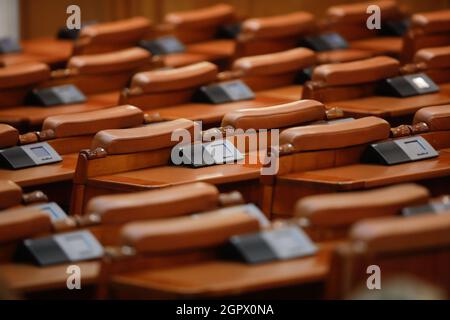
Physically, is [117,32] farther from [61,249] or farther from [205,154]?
[61,249]

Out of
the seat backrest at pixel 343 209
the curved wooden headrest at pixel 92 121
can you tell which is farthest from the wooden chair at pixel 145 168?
the seat backrest at pixel 343 209

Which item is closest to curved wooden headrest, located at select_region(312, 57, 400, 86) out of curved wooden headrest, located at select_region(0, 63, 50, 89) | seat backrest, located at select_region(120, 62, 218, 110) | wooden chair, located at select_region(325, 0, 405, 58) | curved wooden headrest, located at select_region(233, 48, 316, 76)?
curved wooden headrest, located at select_region(233, 48, 316, 76)

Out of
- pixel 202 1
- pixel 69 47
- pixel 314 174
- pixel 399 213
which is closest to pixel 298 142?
pixel 314 174

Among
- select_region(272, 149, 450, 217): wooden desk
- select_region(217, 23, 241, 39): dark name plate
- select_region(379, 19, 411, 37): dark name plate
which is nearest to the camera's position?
select_region(272, 149, 450, 217): wooden desk

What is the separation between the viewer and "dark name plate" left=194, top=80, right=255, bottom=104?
4.02 meters

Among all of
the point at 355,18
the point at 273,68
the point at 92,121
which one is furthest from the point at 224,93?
the point at 355,18

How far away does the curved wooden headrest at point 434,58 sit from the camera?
4.21m

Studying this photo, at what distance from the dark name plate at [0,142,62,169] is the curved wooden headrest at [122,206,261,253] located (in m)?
0.94

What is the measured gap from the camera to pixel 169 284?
229cm

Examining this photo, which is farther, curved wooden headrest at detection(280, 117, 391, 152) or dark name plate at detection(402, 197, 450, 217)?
curved wooden headrest at detection(280, 117, 391, 152)

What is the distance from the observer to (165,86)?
399cm

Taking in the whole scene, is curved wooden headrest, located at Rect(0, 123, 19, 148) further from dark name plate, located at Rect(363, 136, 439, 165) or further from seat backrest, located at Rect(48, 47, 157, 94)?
dark name plate, located at Rect(363, 136, 439, 165)

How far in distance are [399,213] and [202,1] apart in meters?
4.19
